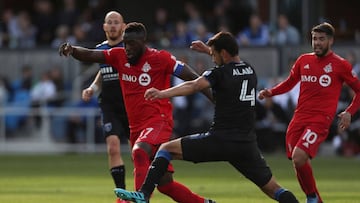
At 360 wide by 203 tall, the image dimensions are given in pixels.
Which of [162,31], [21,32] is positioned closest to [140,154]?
[162,31]

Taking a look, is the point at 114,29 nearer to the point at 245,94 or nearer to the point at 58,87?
the point at 245,94

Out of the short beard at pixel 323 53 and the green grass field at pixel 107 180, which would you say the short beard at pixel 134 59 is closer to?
the short beard at pixel 323 53

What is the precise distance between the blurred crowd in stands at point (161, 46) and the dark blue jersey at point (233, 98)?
1637 cm

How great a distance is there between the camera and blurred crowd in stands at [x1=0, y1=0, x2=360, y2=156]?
30656 millimetres

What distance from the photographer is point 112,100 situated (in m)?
17.3

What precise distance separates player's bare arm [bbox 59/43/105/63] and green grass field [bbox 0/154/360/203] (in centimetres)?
292

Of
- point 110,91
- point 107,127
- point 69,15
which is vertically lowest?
point 69,15

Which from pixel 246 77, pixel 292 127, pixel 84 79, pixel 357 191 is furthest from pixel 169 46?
pixel 246 77

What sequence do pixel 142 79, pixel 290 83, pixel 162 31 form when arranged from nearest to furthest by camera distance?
pixel 142 79
pixel 290 83
pixel 162 31

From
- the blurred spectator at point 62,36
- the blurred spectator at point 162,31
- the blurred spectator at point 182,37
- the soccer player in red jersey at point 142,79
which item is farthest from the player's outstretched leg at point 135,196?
the blurred spectator at point 62,36

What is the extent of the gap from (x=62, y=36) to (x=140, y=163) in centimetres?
2046

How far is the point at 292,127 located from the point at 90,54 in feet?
9.89

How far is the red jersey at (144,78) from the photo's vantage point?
1483 cm

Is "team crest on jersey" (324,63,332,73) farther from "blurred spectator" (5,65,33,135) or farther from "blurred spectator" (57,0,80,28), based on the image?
"blurred spectator" (57,0,80,28)
